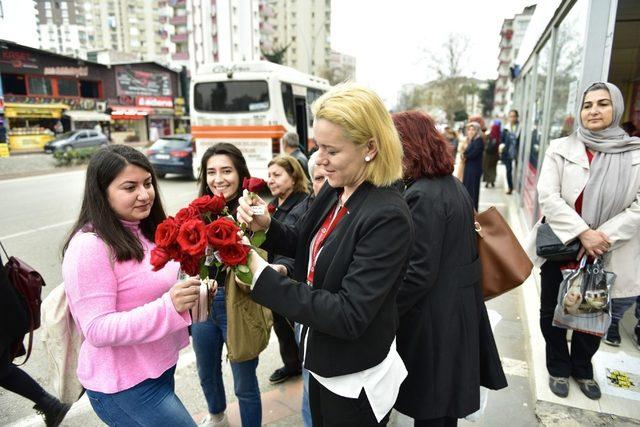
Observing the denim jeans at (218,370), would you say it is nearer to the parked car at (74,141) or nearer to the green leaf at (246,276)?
the green leaf at (246,276)

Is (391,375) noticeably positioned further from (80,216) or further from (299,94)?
(299,94)

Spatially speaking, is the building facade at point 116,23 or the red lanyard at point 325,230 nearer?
the red lanyard at point 325,230

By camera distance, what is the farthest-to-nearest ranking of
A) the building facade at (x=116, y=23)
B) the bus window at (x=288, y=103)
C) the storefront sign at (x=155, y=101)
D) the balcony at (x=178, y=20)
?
the building facade at (x=116, y=23)
the balcony at (x=178, y=20)
the storefront sign at (x=155, y=101)
the bus window at (x=288, y=103)

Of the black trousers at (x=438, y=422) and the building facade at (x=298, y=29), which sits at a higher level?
the building facade at (x=298, y=29)

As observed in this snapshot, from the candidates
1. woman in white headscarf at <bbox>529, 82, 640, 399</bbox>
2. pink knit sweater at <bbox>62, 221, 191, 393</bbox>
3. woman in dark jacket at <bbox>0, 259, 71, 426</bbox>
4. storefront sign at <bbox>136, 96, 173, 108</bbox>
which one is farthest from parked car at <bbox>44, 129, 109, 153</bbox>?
woman in white headscarf at <bbox>529, 82, 640, 399</bbox>

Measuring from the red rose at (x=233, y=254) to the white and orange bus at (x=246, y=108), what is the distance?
32.3 feet

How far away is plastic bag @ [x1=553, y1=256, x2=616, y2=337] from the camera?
2580 mm

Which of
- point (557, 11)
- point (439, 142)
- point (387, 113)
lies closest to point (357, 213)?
point (387, 113)

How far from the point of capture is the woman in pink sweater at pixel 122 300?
1603mm

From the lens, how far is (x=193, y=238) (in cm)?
134

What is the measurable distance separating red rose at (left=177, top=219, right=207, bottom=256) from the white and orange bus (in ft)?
32.1

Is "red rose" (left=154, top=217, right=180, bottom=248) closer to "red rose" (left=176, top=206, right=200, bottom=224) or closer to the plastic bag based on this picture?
"red rose" (left=176, top=206, right=200, bottom=224)

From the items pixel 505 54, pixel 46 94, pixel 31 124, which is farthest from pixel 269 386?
pixel 505 54

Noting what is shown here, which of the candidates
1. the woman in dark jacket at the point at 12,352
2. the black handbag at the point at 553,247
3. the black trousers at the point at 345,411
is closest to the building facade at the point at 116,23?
the woman in dark jacket at the point at 12,352
